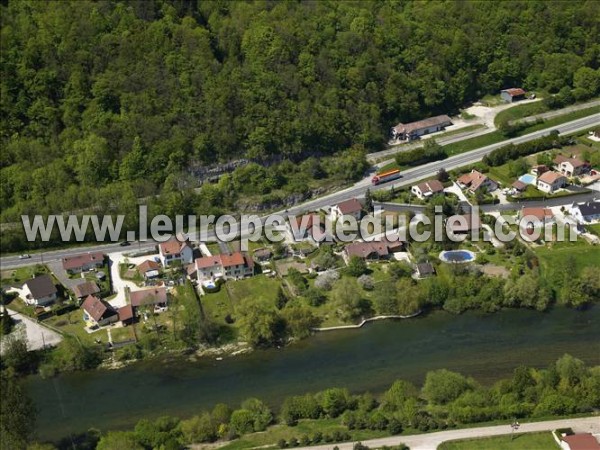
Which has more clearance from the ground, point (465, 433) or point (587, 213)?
point (587, 213)

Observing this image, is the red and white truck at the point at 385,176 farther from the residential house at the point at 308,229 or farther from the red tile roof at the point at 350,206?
the residential house at the point at 308,229

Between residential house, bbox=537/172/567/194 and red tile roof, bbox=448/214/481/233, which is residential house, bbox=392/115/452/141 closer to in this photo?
residential house, bbox=537/172/567/194

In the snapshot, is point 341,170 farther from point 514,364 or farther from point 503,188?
point 514,364

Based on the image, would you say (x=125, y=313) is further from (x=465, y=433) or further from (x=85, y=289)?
(x=465, y=433)

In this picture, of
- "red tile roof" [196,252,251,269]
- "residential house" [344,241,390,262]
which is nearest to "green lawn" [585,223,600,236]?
"residential house" [344,241,390,262]

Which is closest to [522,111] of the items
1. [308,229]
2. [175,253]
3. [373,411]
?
[308,229]

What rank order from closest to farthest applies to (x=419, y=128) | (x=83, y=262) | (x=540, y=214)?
(x=83, y=262)
(x=540, y=214)
(x=419, y=128)

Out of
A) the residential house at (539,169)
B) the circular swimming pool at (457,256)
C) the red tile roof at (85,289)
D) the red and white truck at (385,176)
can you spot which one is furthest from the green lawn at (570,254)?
the red tile roof at (85,289)

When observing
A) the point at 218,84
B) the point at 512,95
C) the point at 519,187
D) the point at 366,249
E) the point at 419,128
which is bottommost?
the point at 366,249
